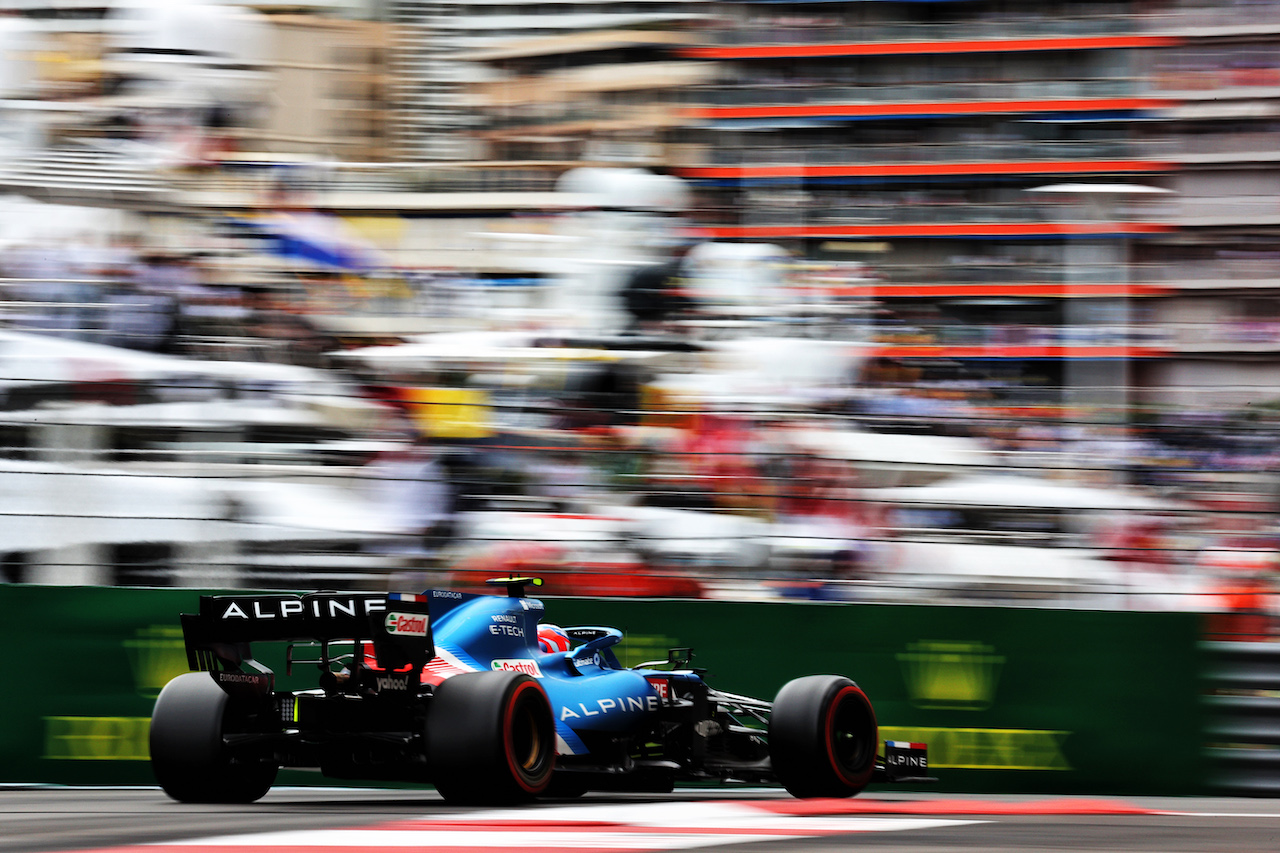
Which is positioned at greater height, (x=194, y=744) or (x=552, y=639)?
(x=552, y=639)

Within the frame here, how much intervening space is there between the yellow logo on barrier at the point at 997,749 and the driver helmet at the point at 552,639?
221 cm

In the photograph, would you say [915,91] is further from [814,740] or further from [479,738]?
[479,738]

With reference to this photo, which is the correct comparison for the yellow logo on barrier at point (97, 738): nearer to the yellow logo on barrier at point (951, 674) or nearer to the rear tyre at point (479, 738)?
the rear tyre at point (479, 738)

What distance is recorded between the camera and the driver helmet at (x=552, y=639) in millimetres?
7246

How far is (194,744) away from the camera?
21.5 ft

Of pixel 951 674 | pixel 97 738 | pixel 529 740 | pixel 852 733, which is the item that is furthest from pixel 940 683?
pixel 97 738

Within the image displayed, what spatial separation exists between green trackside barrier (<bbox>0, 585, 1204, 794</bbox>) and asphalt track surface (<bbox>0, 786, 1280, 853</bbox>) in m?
0.68

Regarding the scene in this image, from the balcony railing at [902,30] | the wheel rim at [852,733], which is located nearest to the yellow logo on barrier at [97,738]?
the wheel rim at [852,733]

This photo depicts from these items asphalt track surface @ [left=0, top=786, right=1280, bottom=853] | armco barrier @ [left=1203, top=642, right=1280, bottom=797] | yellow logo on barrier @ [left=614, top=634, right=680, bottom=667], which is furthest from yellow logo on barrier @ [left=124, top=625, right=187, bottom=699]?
armco barrier @ [left=1203, top=642, right=1280, bottom=797]

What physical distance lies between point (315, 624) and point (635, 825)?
145cm

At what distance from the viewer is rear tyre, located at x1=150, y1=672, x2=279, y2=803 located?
655 centimetres

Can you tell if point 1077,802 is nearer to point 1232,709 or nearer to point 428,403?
point 1232,709

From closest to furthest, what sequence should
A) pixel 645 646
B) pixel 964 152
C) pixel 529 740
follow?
1. pixel 529 740
2. pixel 645 646
3. pixel 964 152

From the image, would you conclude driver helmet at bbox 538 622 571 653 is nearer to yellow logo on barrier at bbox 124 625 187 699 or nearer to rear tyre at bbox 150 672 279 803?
rear tyre at bbox 150 672 279 803
